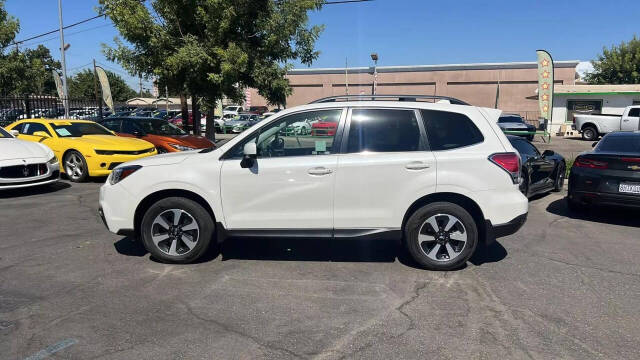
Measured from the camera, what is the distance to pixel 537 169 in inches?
354

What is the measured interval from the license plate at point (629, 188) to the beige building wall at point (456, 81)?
36.7m

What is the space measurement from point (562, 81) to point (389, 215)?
44.6m

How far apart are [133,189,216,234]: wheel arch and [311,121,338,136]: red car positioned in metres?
1.38

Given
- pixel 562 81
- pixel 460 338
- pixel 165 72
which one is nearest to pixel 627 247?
pixel 460 338

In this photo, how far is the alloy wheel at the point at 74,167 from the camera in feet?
34.4

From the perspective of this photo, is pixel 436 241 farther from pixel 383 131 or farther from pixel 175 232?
pixel 175 232

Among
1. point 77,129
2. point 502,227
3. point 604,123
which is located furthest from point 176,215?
point 604,123

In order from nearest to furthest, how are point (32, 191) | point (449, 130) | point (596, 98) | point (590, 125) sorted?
point (449, 130)
point (32, 191)
point (590, 125)
point (596, 98)

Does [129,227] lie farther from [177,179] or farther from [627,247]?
[627,247]

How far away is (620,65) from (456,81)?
58.3 ft

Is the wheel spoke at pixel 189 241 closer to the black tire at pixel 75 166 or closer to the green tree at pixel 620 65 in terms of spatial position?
the black tire at pixel 75 166

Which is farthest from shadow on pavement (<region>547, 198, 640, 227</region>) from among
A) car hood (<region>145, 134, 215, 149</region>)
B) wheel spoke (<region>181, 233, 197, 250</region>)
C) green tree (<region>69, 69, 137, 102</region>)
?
green tree (<region>69, 69, 137, 102</region>)

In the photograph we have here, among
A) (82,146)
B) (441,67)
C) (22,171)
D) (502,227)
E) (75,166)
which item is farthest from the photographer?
(441,67)

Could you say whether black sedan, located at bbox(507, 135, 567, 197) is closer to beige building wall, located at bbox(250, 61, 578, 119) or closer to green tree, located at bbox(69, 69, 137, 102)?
beige building wall, located at bbox(250, 61, 578, 119)
